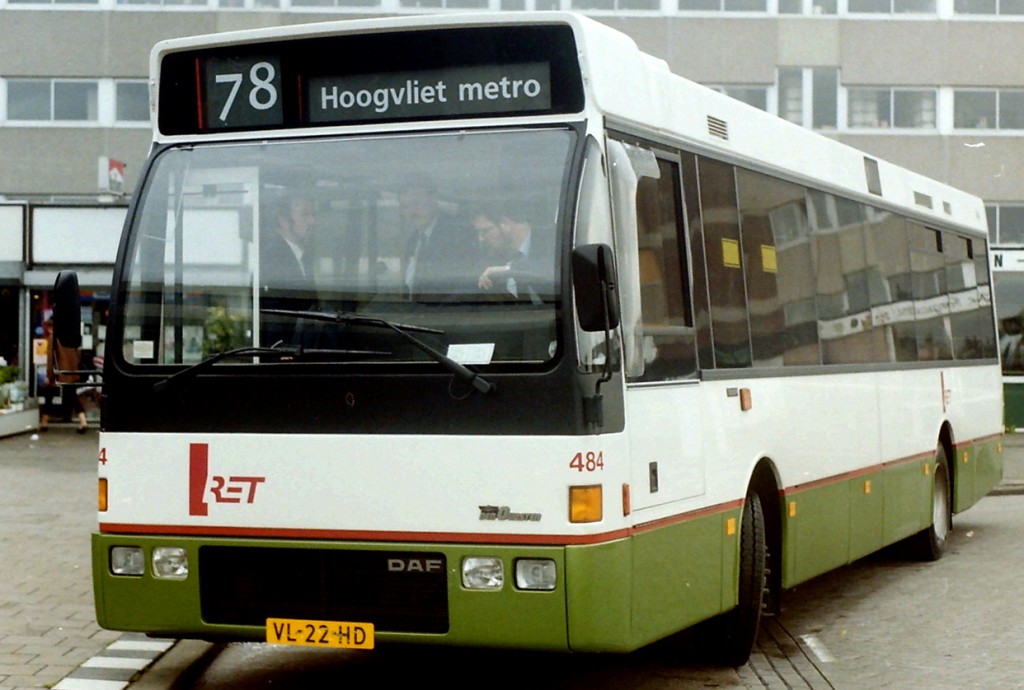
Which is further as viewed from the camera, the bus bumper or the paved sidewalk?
the paved sidewalk

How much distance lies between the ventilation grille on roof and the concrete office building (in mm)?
30414

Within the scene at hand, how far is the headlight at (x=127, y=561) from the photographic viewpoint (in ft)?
24.8

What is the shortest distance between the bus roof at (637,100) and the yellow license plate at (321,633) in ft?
6.95

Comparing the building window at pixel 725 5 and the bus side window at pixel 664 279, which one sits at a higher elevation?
the building window at pixel 725 5

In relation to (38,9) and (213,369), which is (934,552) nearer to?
(213,369)

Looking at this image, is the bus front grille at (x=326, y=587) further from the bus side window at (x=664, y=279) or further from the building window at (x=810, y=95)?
the building window at (x=810, y=95)

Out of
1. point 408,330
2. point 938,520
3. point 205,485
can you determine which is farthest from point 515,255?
point 938,520

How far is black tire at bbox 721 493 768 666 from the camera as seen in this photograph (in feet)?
29.1

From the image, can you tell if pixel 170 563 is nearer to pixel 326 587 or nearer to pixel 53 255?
pixel 326 587

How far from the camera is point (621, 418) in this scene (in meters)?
7.23

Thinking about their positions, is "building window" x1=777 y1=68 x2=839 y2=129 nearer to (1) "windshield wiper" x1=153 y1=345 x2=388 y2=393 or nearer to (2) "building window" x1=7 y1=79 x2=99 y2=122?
(2) "building window" x1=7 y1=79 x2=99 y2=122

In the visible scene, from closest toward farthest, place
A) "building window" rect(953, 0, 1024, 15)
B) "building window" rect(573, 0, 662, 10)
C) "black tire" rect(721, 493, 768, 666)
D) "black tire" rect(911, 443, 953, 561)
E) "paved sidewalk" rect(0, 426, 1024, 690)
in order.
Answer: "paved sidewalk" rect(0, 426, 1024, 690) < "black tire" rect(721, 493, 768, 666) < "black tire" rect(911, 443, 953, 561) < "building window" rect(573, 0, 662, 10) < "building window" rect(953, 0, 1024, 15)

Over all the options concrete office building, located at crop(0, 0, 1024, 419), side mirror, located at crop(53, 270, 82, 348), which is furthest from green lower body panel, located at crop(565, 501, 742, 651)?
concrete office building, located at crop(0, 0, 1024, 419)

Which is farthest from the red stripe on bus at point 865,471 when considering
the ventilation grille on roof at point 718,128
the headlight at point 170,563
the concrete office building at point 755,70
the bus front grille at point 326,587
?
the concrete office building at point 755,70
